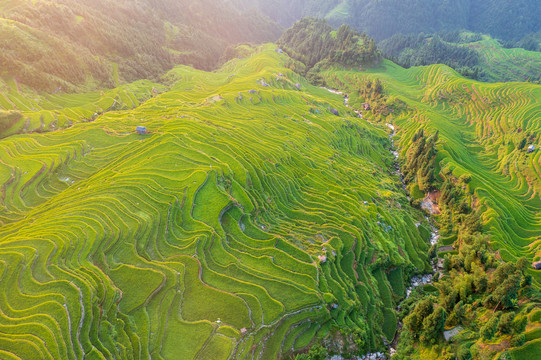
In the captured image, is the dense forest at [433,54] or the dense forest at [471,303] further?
the dense forest at [433,54]

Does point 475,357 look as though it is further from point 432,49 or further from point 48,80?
point 432,49

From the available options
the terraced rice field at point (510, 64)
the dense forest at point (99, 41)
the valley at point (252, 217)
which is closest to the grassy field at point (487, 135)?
the valley at point (252, 217)

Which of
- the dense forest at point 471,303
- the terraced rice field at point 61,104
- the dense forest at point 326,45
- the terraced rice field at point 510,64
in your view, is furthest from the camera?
the terraced rice field at point 510,64

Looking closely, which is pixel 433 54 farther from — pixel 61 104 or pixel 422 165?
pixel 61 104

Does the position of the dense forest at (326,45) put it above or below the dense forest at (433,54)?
below

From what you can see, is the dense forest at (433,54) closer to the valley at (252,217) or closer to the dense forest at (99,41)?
the valley at (252,217)

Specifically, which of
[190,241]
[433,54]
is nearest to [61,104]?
[190,241]
